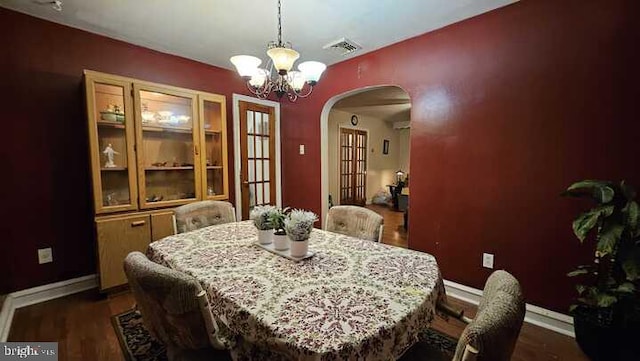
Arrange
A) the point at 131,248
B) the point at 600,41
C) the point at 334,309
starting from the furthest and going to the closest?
the point at 131,248
the point at 600,41
the point at 334,309

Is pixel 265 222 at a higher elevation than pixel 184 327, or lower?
higher

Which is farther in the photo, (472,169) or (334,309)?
(472,169)

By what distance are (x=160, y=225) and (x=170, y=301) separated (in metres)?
2.01

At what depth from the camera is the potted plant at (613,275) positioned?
1.49 meters

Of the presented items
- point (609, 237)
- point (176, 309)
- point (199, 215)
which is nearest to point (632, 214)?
point (609, 237)

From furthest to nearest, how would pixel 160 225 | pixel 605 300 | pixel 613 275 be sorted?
pixel 160 225, pixel 613 275, pixel 605 300

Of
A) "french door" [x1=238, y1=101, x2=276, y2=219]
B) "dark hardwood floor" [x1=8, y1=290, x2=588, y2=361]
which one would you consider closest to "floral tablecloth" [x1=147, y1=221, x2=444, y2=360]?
"dark hardwood floor" [x1=8, y1=290, x2=588, y2=361]

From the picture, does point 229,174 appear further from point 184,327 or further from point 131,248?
point 184,327

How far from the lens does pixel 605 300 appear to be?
1.52m

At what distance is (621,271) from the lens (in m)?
1.62

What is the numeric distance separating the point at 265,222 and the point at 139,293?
73 centimetres

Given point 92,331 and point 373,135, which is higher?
point 373,135

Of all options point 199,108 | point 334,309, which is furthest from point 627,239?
point 199,108

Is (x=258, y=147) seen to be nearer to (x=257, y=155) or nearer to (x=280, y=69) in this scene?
(x=257, y=155)
